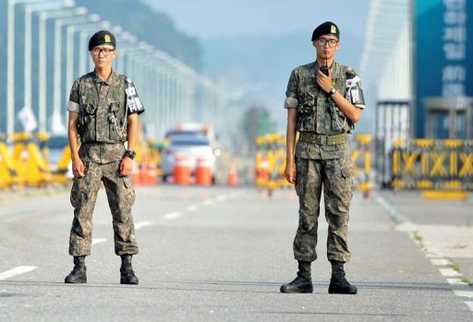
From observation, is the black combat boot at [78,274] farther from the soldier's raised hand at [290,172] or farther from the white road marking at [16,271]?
the soldier's raised hand at [290,172]

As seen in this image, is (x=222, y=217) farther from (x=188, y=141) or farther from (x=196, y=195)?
(x=188, y=141)

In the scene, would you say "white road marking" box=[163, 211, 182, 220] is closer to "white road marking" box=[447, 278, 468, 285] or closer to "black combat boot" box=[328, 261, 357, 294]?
"white road marking" box=[447, 278, 468, 285]

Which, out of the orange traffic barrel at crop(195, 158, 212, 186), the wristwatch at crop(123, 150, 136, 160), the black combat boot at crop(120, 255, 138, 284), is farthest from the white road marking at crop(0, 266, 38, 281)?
the orange traffic barrel at crop(195, 158, 212, 186)

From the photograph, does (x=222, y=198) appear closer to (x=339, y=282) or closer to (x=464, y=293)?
(x=464, y=293)

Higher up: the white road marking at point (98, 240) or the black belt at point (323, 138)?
the black belt at point (323, 138)

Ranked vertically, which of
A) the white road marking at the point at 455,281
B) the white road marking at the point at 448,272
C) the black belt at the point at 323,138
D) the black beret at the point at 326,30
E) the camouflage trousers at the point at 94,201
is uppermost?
the black beret at the point at 326,30

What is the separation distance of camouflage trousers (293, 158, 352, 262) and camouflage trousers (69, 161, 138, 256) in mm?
1222

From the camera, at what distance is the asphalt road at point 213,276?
32.9 ft

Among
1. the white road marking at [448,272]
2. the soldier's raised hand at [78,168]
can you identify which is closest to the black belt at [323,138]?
the soldier's raised hand at [78,168]

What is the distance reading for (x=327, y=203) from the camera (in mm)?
11391

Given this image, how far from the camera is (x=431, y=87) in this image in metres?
49.2

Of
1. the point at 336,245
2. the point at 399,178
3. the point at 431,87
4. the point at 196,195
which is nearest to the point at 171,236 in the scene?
the point at 336,245

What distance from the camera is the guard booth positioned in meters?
49.2

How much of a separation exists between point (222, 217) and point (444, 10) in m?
28.1
